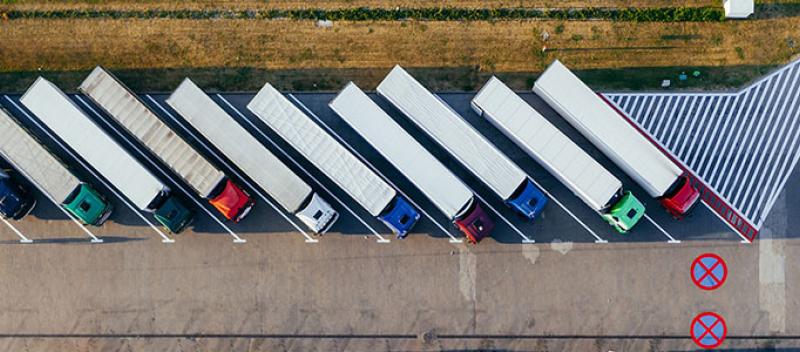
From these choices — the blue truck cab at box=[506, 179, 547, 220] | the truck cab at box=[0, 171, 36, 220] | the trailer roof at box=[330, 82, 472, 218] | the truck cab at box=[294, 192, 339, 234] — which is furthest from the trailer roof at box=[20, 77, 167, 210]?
the blue truck cab at box=[506, 179, 547, 220]

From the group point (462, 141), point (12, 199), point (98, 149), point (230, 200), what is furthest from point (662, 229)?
point (12, 199)

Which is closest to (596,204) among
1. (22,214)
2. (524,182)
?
(524,182)

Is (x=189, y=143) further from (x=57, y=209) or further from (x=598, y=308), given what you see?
(x=598, y=308)

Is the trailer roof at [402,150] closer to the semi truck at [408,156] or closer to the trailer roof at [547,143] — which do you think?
the semi truck at [408,156]

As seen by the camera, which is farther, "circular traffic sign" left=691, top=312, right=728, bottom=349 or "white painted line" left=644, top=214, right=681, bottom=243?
"white painted line" left=644, top=214, right=681, bottom=243

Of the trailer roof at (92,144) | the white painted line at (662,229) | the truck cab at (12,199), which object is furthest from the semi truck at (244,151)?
the white painted line at (662,229)

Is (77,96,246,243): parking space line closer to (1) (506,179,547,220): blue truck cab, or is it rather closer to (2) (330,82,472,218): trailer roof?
(2) (330,82,472,218): trailer roof
